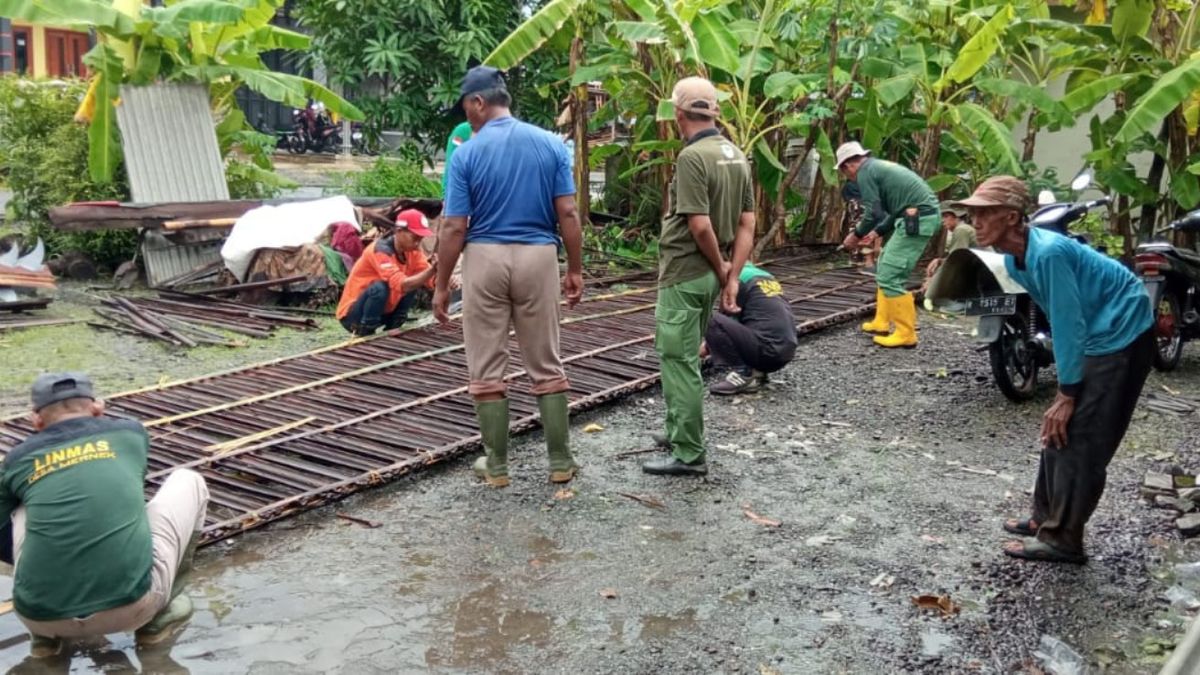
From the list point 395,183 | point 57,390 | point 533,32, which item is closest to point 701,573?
point 57,390

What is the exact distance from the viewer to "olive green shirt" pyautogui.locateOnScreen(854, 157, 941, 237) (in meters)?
8.11

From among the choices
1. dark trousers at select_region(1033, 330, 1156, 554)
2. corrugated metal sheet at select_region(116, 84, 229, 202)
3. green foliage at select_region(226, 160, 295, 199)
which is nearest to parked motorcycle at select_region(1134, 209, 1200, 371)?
dark trousers at select_region(1033, 330, 1156, 554)

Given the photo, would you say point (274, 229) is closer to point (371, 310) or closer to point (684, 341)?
point (371, 310)

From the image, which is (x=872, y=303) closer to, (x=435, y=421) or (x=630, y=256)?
(x=630, y=256)

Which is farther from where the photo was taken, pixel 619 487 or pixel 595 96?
pixel 595 96

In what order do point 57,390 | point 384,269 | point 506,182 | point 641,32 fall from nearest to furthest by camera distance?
point 57,390
point 506,182
point 384,269
point 641,32

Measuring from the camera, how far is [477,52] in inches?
517

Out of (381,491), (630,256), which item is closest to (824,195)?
(630,256)

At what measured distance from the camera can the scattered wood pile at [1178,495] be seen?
4918mm

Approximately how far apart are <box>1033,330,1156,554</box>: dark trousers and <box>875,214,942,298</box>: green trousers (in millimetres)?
Result: 3854

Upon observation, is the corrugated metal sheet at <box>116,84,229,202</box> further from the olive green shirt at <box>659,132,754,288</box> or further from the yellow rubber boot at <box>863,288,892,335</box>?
the olive green shirt at <box>659,132,754,288</box>

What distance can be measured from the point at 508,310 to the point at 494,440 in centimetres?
63

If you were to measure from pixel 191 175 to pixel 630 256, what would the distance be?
452 centimetres

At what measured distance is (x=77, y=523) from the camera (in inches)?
135
